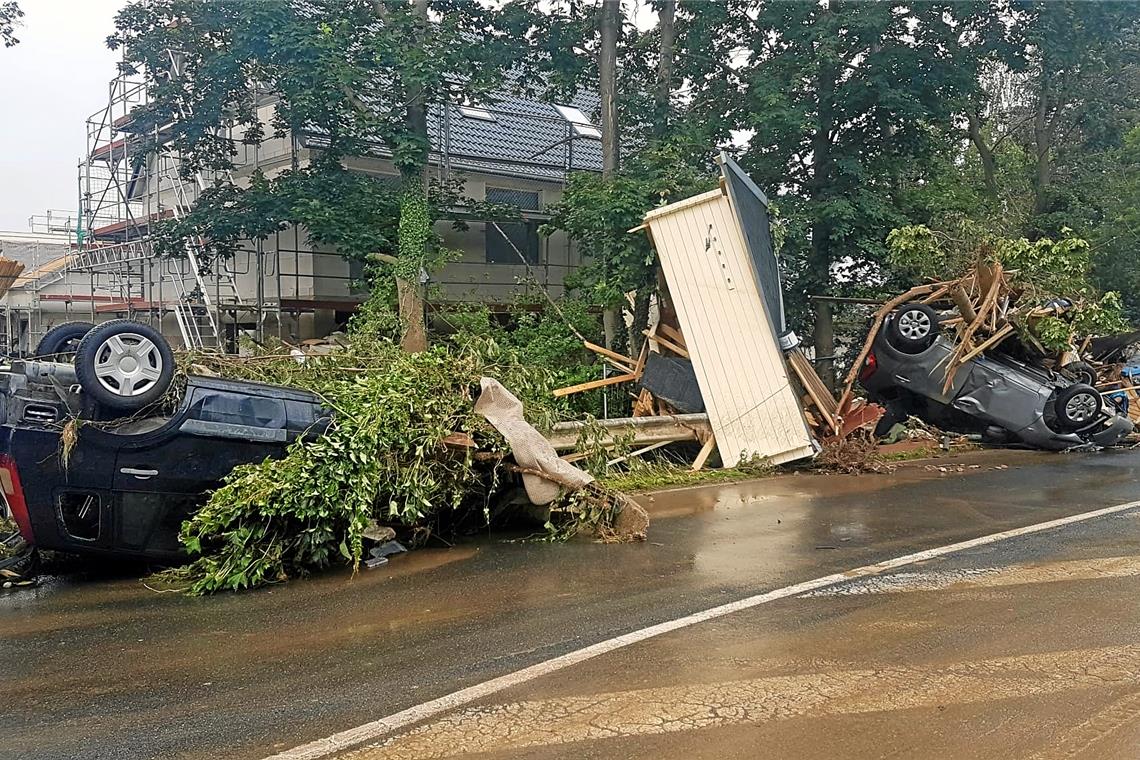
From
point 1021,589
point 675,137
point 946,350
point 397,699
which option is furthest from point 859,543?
point 675,137

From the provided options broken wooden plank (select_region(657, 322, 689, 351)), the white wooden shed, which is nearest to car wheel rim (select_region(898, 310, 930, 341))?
the white wooden shed

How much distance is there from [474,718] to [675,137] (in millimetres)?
13470

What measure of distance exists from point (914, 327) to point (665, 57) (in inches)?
317

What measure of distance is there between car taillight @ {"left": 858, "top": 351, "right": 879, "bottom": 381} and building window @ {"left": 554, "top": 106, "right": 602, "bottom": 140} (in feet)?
36.8

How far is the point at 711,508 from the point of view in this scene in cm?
955

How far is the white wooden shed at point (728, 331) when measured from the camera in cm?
1186

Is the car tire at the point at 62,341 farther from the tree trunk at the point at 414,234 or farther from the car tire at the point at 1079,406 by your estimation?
the car tire at the point at 1079,406

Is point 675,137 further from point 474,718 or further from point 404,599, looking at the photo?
point 474,718

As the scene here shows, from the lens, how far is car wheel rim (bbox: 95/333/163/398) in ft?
21.2

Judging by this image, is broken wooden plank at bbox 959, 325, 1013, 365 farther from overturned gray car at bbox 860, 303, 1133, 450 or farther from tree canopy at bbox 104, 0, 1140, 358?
tree canopy at bbox 104, 0, 1140, 358

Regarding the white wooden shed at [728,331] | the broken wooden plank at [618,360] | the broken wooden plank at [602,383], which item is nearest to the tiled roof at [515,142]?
the broken wooden plank at [618,360]

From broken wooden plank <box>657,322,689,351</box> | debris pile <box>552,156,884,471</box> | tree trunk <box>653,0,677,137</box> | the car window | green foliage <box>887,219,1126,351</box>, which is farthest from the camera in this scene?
tree trunk <box>653,0,677,137</box>

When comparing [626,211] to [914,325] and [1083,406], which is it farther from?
[1083,406]

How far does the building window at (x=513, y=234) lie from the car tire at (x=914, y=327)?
9.74m
